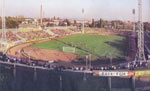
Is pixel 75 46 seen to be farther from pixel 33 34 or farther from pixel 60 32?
pixel 33 34

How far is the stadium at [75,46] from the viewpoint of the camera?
237 inches

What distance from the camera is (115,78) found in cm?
435

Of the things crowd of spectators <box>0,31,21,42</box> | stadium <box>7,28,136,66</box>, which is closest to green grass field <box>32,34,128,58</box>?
stadium <box>7,28,136,66</box>

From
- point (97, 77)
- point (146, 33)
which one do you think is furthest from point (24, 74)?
point (146, 33)

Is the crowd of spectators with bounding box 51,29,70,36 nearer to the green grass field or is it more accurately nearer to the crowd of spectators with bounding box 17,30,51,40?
the crowd of spectators with bounding box 17,30,51,40

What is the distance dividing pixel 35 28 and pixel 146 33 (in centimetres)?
637

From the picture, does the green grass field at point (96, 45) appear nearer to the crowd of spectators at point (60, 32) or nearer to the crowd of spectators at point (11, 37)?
the crowd of spectators at point (60, 32)

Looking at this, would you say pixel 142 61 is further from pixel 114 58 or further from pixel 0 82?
pixel 0 82

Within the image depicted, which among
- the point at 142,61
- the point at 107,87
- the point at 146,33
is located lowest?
the point at 107,87

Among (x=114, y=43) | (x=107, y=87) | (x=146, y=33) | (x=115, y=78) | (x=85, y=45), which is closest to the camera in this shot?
(x=107, y=87)

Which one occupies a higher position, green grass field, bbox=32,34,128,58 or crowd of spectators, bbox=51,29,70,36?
crowd of spectators, bbox=51,29,70,36

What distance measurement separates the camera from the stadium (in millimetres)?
6031

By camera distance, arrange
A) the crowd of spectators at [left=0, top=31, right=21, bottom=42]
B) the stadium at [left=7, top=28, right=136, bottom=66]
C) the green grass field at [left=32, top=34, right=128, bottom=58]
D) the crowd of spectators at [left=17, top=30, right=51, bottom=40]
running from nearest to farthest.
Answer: the stadium at [left=7, top=28, right=136, bottom=66] → the green grass field at [left=32, top=34, right=128, bottom=58] → the crowd of spectators at [left=0, top=31, right=21, bottom=42] → the crowd of spectators at [left=17, top=30, right=51, bottom=40]

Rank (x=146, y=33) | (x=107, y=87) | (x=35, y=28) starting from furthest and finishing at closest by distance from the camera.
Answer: (x=35, y=28), (x=146, y=33), (x=107, y=87)
